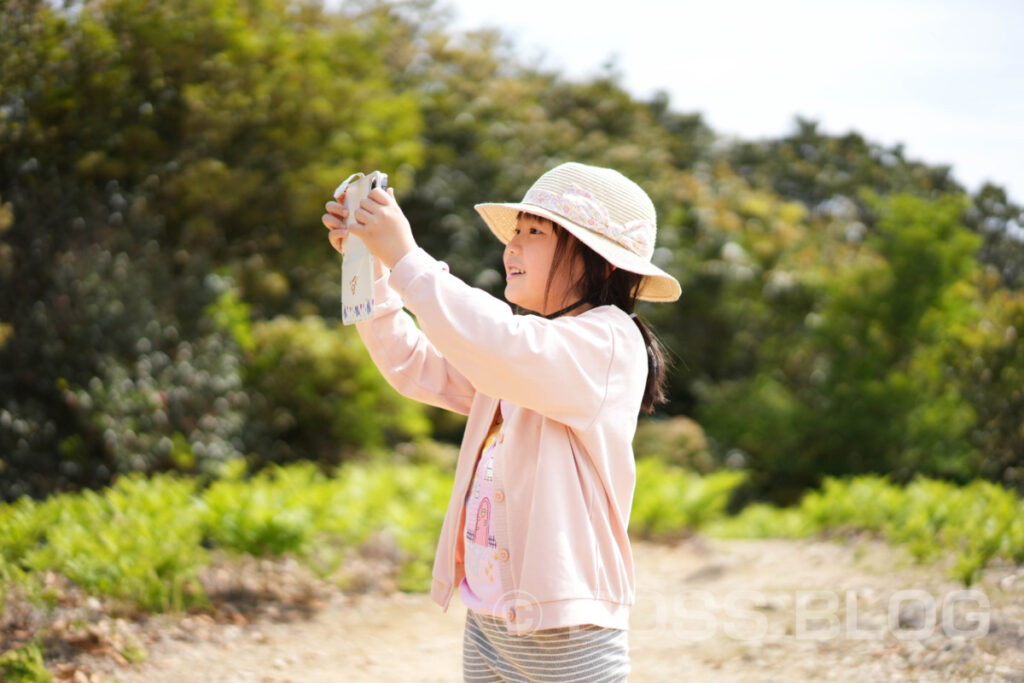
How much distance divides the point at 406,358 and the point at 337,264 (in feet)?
28.0

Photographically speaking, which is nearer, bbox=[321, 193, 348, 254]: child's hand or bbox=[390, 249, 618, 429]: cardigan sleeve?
bbox=[390, 249, 618, 429]: cardigan sleeve

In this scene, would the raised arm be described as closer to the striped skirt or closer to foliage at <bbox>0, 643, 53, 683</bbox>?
the striped skirt

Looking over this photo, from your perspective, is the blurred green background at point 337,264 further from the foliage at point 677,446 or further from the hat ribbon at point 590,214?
the hat ribbon at point 590,214

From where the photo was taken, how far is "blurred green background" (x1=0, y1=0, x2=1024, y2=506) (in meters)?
6.11

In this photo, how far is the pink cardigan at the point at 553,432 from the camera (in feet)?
→ 5.12

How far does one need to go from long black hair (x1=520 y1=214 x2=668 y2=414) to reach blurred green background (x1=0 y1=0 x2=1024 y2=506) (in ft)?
12.6

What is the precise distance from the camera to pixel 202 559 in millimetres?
4379

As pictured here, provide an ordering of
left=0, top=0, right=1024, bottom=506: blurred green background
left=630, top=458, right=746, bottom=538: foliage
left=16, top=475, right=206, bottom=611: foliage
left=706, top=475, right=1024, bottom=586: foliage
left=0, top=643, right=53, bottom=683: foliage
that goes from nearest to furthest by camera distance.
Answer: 1. left=0, top=643, right=53, bottom=683: foliage
2. left=16, top=475, right=206, bottom=611: foliage
3. left=706, top=475, right=1024, bottom=586: foliage
4. left=0, top=0, right=1024, bottom=506: blurred green background
5. left=630, top=458, right=746, bottom=538: foliage

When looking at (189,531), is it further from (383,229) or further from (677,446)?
(677,446)

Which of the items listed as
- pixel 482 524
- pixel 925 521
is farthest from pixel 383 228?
pixel 925 521

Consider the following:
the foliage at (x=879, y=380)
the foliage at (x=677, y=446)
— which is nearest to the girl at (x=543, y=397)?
the foliage at (x=879, y=380)

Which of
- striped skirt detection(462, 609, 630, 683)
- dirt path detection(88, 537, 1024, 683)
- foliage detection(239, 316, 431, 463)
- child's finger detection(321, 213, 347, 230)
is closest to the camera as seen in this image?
striped skirt detection(462, 609, 630, 683)

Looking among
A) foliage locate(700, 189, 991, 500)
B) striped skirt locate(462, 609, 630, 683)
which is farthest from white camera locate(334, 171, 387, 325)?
foliage locate(700, 189, 991, 500)

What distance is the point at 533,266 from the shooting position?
1852mm
